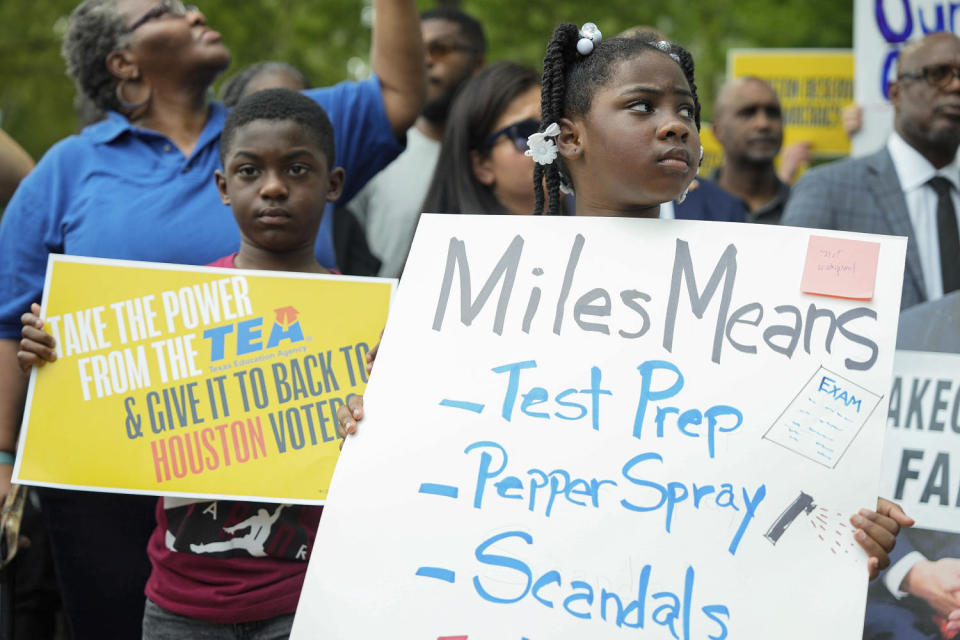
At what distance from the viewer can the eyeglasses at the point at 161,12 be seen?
3375 mm

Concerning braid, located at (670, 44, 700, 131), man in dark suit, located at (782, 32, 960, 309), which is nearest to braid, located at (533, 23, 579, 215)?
braid, located at (670, 44, 700, 131)

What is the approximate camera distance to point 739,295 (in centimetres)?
209

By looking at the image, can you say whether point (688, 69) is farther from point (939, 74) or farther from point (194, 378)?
point (939, 74)

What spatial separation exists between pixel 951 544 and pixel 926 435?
0.29m

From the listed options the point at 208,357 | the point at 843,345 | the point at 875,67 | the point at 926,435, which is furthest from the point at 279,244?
the point at 875,67

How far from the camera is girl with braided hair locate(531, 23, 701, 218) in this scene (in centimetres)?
221

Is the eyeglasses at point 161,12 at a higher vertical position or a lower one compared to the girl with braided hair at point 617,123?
higher

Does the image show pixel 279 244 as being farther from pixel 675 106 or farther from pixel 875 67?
pixel 875 67

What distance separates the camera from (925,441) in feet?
9.29

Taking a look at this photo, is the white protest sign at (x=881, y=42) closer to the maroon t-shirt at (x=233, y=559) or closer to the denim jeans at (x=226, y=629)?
the maroon t-shirt at (x=233, y=559)

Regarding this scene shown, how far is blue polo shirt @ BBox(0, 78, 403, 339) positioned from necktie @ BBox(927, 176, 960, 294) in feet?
7.26

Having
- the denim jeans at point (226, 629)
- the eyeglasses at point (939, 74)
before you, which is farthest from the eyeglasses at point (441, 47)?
the denim jeans at point (226, 629)

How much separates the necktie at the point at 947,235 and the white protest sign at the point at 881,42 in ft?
4.56

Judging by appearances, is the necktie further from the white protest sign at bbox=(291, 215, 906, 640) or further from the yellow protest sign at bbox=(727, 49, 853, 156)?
the yellow protest sign at bbox=(727, 49, 853, 156)
